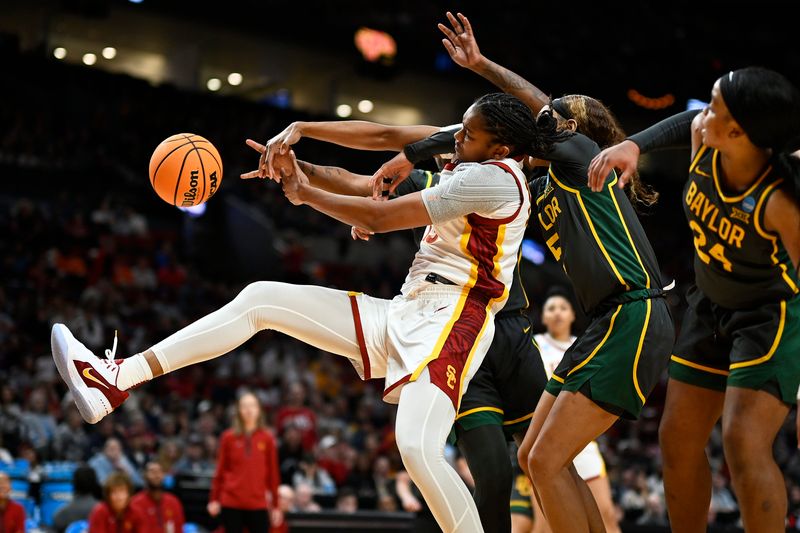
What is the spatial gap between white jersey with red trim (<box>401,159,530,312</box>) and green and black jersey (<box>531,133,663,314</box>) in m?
0.19

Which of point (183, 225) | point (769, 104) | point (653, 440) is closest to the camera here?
point (769, 104)

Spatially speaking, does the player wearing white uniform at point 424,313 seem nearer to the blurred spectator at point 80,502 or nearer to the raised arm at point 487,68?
the raised arm at point 487,68

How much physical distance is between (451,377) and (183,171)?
158 cm

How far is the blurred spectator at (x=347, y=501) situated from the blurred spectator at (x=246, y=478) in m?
1.56

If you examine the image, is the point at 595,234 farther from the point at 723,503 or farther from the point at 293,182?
the point at 723,503

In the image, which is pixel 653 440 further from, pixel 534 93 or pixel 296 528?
pixel 534 93

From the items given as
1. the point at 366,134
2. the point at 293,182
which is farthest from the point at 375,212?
the point at 366,134

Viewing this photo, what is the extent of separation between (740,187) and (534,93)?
1447 mm

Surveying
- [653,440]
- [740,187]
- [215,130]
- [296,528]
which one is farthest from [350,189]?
[215,130]

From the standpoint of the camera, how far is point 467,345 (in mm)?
4180

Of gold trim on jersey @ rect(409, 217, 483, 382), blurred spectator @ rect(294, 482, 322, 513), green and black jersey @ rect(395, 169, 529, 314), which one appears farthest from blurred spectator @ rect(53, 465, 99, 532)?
gold trim on jersey @ rect(409, 217, 483, 382)

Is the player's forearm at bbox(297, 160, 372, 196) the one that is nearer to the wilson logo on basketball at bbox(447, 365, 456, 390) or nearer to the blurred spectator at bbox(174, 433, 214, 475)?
the wilson logo on basketball at bbox(447, 365, 456, 390)

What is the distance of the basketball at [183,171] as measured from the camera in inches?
178

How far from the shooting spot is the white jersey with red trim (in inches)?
159
